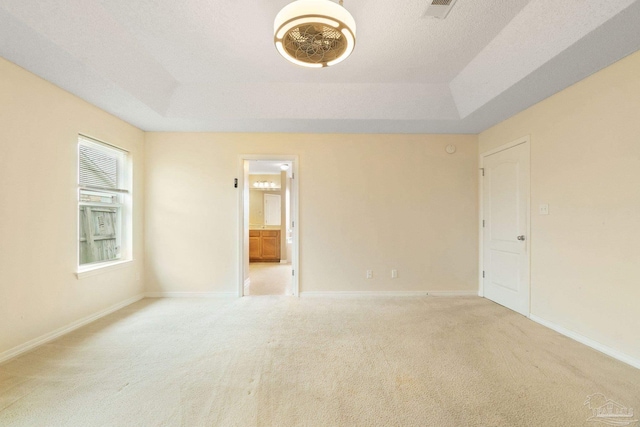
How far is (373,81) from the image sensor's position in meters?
3.07

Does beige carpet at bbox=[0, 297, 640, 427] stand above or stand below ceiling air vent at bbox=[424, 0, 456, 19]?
below

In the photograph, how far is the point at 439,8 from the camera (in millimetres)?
1947

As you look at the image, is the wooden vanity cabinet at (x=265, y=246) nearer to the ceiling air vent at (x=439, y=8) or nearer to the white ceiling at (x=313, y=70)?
the white ceiling at (x=313, y=70)

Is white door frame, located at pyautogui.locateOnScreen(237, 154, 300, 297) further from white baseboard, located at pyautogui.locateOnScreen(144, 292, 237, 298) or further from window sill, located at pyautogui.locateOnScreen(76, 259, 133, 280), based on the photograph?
window sill, located at pyautogui.locateOnScreen(76, 259, 133, 280)

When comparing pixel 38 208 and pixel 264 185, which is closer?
pixel 38 208

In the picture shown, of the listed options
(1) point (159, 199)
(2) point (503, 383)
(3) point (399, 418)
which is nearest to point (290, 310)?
(3) point (399, 418)

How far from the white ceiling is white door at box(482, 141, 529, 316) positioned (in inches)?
24.3

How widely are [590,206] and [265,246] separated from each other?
6.05m

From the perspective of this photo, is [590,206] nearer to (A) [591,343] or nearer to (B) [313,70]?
(A) [591,343]

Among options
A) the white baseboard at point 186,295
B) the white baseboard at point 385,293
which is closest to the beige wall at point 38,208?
the white baseboard at point 186,295

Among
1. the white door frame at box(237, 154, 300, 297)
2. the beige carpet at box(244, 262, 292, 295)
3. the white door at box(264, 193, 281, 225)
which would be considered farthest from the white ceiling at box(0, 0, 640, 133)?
the white door at box(264, 193, 281, 225)

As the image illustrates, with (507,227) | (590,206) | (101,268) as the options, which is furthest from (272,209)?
(590,206)

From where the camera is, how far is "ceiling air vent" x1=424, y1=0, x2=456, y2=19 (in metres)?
1.90

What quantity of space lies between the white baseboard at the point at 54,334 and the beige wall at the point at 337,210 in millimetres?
651
